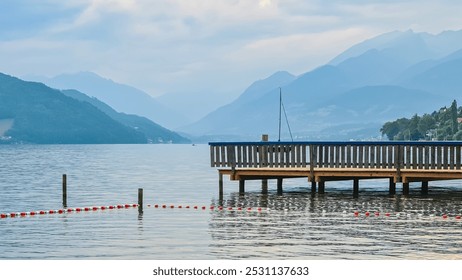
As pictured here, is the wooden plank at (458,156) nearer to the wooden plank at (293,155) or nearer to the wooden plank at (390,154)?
the wooden plank at (390,154)

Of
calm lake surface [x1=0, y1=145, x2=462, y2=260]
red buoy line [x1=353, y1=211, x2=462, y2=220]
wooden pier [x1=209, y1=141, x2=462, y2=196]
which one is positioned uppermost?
wooden pier [x1=209, y1=141, x2=462, y2=196]

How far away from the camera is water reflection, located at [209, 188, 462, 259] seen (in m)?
36.2

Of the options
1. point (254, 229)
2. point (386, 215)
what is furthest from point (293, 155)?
point (254, 229)

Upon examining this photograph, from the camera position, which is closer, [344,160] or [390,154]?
[390,154]

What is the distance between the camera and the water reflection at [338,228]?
3619 centimetres

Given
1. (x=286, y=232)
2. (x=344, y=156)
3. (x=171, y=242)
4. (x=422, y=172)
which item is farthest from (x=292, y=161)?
(x=171, y=242)

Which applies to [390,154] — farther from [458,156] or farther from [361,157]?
[458,156]

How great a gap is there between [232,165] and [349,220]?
15.1 metres

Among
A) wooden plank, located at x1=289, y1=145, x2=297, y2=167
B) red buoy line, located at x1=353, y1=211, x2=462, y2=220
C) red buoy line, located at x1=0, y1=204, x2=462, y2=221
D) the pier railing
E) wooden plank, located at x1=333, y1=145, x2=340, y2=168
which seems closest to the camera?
red buoy line, located at x1=353, y1=211, x2=462, y2=220

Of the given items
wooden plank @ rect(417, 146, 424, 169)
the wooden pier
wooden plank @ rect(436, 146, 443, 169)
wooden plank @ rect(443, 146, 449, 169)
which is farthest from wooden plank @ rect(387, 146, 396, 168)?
wooden plank @ rect(443, 146, 449, 169)

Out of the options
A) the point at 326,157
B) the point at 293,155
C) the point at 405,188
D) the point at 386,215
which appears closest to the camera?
the point at 386,215

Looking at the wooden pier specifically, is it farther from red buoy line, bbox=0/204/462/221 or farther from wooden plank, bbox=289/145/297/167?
red buoy line, bbox=0/204/462/221

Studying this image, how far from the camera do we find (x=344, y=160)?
2283 inches

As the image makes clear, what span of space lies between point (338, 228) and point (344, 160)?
14852 mm
